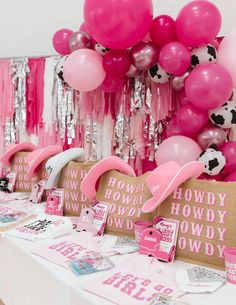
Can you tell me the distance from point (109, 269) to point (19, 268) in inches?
17.7

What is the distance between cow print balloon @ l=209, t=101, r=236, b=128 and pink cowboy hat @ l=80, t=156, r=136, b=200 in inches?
29.6

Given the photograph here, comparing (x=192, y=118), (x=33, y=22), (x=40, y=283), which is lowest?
(x=40, y=283)

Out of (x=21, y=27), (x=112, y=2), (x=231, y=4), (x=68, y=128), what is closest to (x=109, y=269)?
(x=112, y=2)

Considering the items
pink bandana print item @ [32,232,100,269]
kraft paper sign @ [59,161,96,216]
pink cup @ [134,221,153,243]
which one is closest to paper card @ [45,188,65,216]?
kraft paper sign @ [59,161,96,216]

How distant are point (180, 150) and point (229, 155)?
11.9 inches

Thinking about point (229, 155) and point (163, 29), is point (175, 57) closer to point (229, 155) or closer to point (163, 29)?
point (163, 29)

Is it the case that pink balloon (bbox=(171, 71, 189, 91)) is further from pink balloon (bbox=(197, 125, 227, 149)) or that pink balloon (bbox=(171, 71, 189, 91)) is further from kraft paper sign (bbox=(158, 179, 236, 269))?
kraft paper sign (bbox=(158, 179, 236, 269))

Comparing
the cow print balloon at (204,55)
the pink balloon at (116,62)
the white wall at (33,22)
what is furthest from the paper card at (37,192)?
the white wall at (33,22)

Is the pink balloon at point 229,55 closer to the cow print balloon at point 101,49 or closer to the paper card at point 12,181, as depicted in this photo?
the cow print balloon at point 101,49

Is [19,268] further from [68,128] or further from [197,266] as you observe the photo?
[68,128]

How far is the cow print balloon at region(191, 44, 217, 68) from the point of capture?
210 cm

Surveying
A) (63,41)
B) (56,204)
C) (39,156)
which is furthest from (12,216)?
(63,41)

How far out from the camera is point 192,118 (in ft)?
7.04

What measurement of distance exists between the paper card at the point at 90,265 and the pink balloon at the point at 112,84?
141cm
